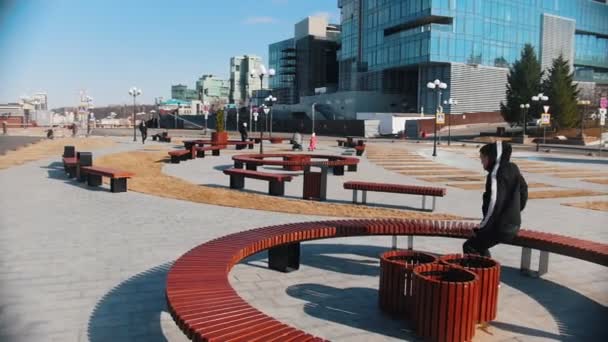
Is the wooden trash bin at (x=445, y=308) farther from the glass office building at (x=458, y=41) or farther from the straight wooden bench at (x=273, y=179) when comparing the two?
the glass office building at (x=458, y=41)

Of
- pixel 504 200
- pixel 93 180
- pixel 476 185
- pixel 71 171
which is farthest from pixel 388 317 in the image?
pixel 71 171

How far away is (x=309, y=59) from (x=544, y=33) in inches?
1723

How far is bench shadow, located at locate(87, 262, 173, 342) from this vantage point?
431cm

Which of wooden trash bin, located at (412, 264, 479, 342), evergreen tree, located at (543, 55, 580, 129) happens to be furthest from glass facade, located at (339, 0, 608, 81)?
wooden trash bin, located at (412, 264, 479, 342)

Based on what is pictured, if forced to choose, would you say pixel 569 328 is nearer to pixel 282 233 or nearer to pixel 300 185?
pixel 282 233

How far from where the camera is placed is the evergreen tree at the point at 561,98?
50375 millimetres

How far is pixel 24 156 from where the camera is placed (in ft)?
71.3

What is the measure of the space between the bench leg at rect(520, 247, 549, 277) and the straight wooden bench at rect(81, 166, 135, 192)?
30.6 feet

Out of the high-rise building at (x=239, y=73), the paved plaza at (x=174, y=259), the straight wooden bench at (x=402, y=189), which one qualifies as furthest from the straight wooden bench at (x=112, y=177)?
the high-rise building at (x=239, y=73)

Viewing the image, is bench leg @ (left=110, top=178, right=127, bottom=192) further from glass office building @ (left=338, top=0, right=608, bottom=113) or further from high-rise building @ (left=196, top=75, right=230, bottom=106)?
high-rise building @ (left=196, top=75, right=230, bottom=106)

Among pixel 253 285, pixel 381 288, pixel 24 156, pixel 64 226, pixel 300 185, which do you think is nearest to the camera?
pixel 381 288

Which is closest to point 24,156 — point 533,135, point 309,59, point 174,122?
point 533,135

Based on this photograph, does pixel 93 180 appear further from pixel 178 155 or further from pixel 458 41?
pixel 458 41

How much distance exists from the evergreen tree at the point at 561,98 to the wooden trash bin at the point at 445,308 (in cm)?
5274
